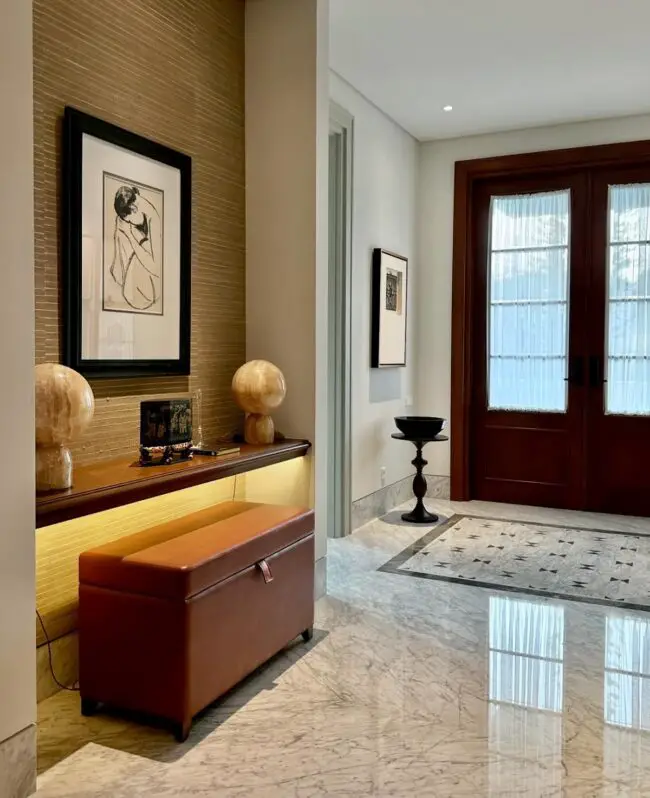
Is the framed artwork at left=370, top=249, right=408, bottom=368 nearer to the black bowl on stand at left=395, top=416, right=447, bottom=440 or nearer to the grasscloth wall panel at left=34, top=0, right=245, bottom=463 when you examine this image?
the black bowl on stand at left=395, top=416, right=447, bottom=440

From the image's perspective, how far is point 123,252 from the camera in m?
2.75

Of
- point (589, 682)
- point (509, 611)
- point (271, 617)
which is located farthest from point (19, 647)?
point (509, 611)

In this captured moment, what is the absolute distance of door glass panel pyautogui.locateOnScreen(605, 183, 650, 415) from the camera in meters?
5.21

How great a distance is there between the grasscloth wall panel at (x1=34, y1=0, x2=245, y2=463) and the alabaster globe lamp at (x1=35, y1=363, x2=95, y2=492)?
31 centimetres

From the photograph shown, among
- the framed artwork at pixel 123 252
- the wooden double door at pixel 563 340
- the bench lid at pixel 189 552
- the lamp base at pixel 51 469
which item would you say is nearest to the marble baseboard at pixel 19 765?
the bench lid at pixel 189 552

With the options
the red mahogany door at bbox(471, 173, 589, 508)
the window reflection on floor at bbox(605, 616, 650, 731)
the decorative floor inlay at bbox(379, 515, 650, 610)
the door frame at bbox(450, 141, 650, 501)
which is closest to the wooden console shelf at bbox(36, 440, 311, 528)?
the decorative floor inlay at bbox(379, 515, 650, 610)

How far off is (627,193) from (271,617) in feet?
13.5

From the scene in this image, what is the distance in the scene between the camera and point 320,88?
3387 mm

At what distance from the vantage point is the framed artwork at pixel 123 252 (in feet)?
8.22

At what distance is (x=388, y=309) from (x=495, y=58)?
170 cm

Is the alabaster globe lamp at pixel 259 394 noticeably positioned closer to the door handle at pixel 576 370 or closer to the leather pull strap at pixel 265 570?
the leather pull strap at pixel 265 570

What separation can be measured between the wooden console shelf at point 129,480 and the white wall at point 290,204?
0.43m

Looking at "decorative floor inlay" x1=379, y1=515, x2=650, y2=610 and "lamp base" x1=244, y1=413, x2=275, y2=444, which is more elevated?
"lamp base" x1=244, y1=413, x2=275, y2=444

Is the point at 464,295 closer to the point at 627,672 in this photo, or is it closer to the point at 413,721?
the point at 627,672
